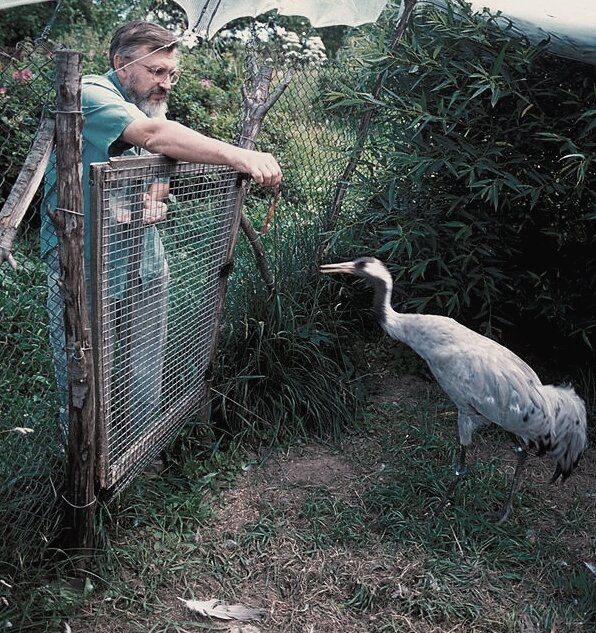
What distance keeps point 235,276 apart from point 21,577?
227cm

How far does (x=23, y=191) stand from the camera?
232 centimetres

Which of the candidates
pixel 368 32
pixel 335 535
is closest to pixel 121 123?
pixel 335 535

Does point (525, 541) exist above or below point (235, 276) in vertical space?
below

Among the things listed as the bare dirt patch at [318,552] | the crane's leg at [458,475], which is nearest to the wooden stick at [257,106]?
the bare dirt patch at [318,552]

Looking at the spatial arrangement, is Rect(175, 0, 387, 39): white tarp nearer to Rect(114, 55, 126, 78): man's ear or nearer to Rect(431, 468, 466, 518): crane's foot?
Rect(114, 55, 126, 78): man's ear

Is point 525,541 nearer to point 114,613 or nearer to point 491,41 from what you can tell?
point 114,613

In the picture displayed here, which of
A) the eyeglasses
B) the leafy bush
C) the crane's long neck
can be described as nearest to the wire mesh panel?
the eyeglasses

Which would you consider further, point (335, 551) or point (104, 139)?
point (335, 551)

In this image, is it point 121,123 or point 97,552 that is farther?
point 97,552

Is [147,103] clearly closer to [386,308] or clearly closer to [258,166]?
[258,166]

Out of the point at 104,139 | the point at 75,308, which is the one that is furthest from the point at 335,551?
the point at 104,139

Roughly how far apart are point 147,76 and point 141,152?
340 mm

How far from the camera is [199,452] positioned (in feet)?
13.1

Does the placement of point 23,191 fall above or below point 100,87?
below
